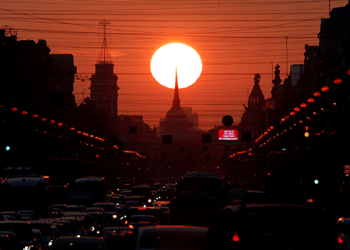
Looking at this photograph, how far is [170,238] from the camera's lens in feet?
41.4

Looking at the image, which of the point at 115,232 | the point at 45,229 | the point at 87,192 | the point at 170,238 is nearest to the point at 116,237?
the point at 115,232

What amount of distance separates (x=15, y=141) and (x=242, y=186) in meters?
31.3

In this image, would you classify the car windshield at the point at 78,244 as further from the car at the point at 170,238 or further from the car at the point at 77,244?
the car at the point at 170,238

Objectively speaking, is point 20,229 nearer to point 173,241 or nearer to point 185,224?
point 185,224

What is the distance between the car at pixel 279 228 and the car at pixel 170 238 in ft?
12.1

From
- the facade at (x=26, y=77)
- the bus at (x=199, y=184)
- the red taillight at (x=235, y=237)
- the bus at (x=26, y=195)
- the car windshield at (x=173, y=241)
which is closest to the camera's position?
the red taillight at (x=235, y=237)

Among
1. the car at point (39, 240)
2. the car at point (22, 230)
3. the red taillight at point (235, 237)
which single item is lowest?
the car at point (39, 240)

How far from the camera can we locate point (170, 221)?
23.8m

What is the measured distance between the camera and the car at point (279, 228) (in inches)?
313

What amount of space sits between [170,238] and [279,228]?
4.65 metres

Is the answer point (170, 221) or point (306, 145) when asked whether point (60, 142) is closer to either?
point (306, 145)

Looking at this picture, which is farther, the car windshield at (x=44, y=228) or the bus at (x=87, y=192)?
the bus at (x=87, y=192)

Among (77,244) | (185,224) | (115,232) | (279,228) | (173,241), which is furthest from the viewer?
(115,232)

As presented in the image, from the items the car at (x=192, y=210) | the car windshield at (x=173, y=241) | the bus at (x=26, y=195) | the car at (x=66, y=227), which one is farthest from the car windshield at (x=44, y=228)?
the bus at (x=26, y=195)
